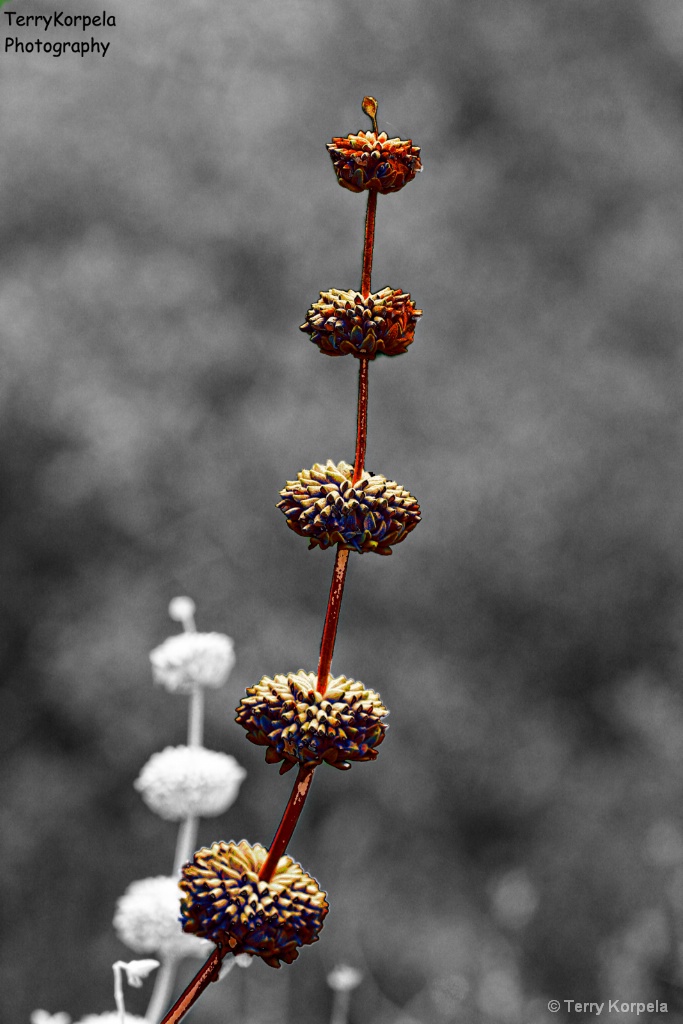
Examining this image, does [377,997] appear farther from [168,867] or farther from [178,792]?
[178,792]

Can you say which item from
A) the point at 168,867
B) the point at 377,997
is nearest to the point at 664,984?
the point at 377,997

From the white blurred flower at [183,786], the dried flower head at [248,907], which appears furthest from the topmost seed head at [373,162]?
the white blurred flower at [183,786]

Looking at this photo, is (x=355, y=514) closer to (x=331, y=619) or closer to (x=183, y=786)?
(x=331, y=619)

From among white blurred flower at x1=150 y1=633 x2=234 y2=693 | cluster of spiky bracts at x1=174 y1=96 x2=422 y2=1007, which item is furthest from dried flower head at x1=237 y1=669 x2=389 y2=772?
white blurred flower at x1=150 y1=633 x2=234 y2=693

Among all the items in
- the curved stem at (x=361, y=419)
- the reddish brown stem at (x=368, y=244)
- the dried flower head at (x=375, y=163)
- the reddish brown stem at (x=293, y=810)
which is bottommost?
the reddish brown stem at (x=293, y=810)

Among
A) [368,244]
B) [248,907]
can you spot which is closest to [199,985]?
[248,907]

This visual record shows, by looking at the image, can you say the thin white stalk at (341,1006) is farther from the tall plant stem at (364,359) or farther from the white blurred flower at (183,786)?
the tall plant stem at (364,359)
